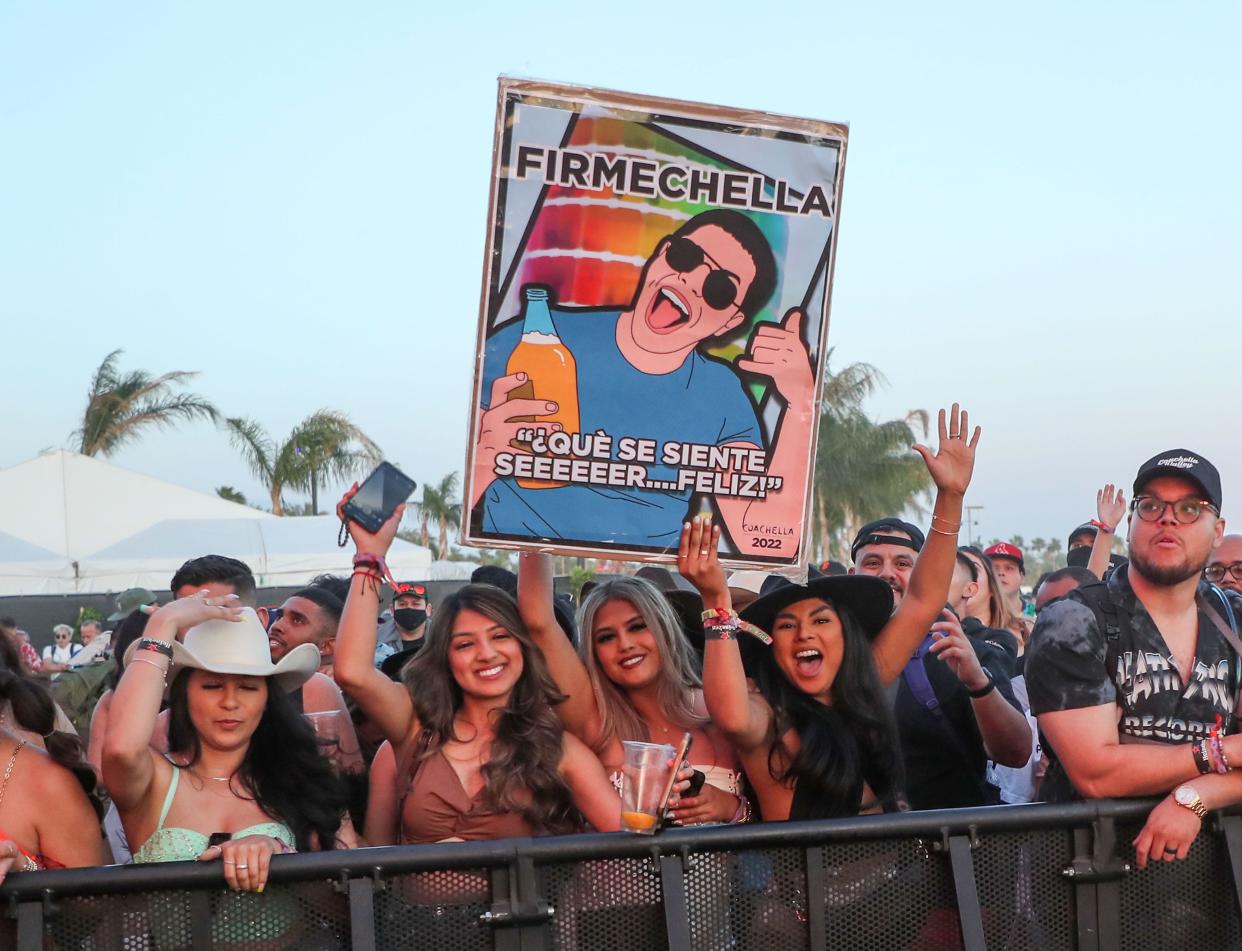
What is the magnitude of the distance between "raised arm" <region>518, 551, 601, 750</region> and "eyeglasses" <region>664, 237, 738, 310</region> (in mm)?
870

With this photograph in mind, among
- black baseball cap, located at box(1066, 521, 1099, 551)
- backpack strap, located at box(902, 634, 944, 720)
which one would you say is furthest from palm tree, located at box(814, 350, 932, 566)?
backpack strap, located at box(902, 634, 944, 720)

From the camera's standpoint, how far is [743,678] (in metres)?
3.39

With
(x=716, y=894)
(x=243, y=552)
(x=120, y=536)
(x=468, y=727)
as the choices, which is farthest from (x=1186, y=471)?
(x=120, y=536)

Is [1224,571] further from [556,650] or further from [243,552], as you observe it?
[243,552]

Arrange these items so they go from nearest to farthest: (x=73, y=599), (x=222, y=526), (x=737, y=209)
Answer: (x=737, y=209), (x=73, y=599), (x=222, y=526)

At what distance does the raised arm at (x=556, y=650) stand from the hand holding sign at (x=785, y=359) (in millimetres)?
816

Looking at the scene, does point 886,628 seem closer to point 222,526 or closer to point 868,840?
point 868,840

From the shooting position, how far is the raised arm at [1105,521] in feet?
21.0

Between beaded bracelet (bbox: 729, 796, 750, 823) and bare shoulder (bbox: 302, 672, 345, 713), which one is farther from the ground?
bare shoulder (bbox: 302, 672, 345, 713)

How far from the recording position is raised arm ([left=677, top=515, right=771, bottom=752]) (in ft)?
11.0

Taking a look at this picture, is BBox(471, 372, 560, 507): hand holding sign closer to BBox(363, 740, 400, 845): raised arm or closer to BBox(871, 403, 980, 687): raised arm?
BBox(363, 740, 400, 845): raised arm

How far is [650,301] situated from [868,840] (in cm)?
148

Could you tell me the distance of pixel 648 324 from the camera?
136 inches

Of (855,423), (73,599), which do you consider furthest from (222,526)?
(855,423)
